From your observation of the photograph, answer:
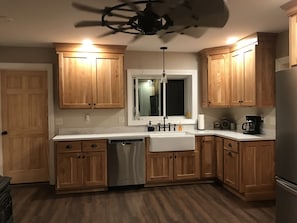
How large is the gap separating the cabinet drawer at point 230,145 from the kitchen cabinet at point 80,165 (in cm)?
194

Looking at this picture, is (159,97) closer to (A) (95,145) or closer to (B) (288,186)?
(A) (95,145)

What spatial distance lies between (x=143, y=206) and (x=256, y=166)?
1712 mm

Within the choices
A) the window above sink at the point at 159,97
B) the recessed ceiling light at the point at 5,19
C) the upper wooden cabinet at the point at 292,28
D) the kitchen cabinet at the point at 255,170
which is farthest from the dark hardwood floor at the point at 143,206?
the recessed ceiling light at the point at 5,19

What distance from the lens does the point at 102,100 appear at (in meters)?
4.40

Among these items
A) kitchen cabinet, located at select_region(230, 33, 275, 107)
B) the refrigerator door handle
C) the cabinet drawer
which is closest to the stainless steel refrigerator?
the refrigerator door handle

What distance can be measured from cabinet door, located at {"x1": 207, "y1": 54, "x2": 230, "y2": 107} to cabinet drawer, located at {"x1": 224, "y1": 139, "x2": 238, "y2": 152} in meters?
0.78

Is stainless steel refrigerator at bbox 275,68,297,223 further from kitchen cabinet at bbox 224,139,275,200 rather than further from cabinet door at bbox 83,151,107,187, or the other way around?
cabinet door at bbox 83,151,107,187

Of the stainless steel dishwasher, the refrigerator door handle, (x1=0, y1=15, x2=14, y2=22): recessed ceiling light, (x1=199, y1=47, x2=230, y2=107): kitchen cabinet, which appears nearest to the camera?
the refrigerator door handle

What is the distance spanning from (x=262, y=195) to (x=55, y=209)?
292 cm

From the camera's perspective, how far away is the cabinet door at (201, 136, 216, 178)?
451 centimetres

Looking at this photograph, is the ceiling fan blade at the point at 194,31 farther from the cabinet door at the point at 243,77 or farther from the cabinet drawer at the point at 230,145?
the cabinet drawer at the point at 230,145

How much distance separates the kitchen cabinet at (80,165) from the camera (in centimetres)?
405

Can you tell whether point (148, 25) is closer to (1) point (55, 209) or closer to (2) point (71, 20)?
(2) point (71, 20)

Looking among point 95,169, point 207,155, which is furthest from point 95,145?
point 207,155
